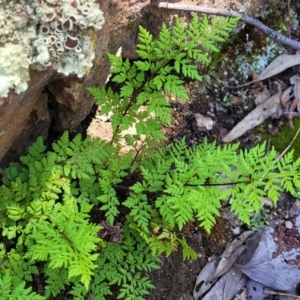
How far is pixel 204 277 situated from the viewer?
3.54m

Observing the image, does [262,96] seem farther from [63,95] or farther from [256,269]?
[63,95]

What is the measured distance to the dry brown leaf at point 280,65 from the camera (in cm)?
407

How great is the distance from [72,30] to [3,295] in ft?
4.82

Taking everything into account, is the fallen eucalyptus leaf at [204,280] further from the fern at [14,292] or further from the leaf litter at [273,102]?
the fern at [14,292]

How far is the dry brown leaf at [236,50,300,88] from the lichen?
7.32 ft

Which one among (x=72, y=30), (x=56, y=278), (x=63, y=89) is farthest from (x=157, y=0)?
(x=56, y=278)

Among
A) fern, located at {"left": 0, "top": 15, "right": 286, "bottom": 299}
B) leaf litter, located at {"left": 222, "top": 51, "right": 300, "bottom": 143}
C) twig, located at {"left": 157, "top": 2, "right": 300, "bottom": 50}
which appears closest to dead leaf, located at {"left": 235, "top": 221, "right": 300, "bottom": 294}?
fern, located at {"left": 0, "top": 15, "right": 286, "bottom": 299}

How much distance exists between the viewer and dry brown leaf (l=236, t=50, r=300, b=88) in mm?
4074

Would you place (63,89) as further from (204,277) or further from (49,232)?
(204,277)

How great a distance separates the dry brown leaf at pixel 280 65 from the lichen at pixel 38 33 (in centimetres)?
223

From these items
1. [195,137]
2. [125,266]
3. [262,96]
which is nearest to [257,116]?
[262,96]

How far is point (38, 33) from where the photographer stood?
2137 millimetres

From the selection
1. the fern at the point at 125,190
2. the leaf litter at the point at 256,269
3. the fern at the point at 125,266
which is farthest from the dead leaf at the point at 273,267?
the fern at the point at 125,266

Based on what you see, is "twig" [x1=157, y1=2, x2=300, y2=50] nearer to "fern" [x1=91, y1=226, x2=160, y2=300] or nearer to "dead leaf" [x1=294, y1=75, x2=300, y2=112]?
"dead leaf" [x1=294, y1=75, x2=300, y2=112]
